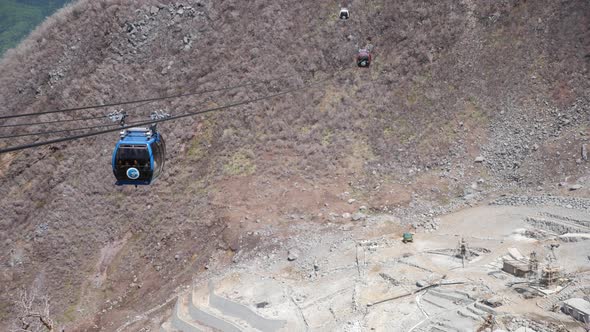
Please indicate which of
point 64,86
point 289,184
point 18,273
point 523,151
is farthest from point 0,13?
point 523,151

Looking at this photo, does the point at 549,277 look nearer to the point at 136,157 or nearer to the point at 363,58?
the point at 136,157

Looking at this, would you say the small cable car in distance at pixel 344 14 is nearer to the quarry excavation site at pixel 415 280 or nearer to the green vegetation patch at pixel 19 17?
the quarry excavation site at pixel 415 280

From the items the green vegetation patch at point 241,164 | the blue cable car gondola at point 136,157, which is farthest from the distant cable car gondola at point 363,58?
the blue cable car gondola at point 136,157

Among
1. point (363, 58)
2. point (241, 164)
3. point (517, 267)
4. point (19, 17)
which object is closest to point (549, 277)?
point (517, 267)

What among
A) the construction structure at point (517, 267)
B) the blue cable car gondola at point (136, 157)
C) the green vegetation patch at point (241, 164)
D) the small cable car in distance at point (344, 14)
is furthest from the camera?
the small cable car in distance at point (344, 14)

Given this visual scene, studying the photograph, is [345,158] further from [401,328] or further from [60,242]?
[60,242]
